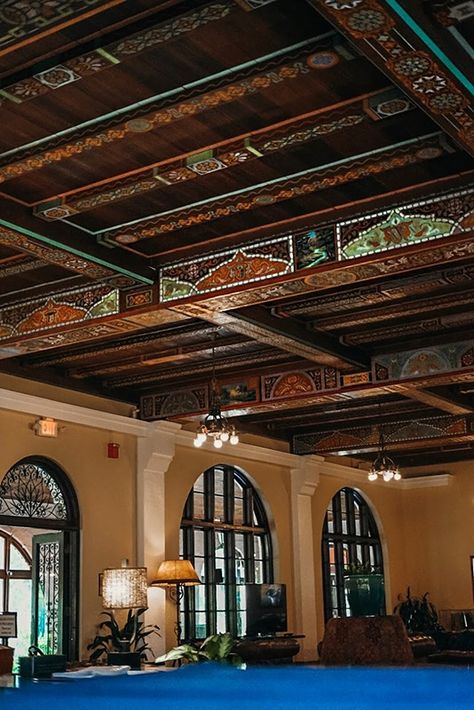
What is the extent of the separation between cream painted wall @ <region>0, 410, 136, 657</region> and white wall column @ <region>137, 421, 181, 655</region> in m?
0.11

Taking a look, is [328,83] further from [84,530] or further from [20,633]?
[20,633]

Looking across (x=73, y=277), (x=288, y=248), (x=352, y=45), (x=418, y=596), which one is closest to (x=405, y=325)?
(x=288, y=248)

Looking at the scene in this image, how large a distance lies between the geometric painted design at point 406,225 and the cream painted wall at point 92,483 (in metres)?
4.82

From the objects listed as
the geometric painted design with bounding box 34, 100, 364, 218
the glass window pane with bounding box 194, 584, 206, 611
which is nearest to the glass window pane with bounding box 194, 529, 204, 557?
the glass window pane with bounding box 194, 584, 206, 611

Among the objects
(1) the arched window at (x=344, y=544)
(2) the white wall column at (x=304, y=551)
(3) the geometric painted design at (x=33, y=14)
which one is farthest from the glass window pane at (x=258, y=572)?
(3) the geometric painted design at (x=33, y=14)

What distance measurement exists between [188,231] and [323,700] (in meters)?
5.81

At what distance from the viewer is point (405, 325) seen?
357 inches

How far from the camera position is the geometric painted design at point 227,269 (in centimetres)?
682

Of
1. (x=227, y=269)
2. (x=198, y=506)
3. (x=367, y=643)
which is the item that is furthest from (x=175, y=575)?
(x=367, y=643)

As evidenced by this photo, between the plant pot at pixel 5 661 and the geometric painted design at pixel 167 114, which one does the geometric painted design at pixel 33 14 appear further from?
the plant pot at pixel 5 661

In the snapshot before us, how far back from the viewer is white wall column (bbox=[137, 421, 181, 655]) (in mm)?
11172

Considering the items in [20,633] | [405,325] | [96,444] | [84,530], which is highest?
[405,325]

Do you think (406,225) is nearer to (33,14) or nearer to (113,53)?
(113,53)

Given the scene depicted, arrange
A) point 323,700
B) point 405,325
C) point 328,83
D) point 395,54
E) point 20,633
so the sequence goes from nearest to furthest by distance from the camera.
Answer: point 323,700 < point 395,54 < point 328,83 < point 405,325 < point 20,633
